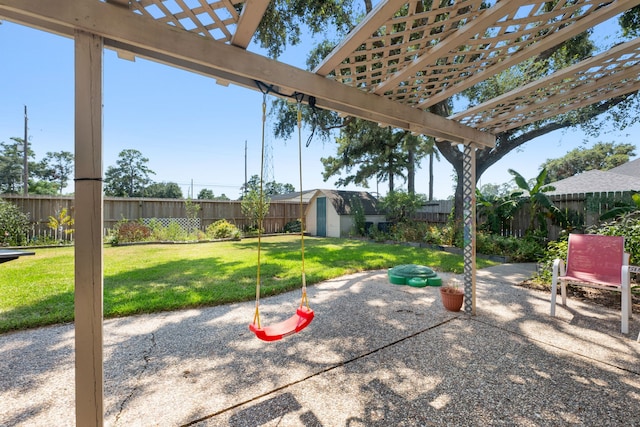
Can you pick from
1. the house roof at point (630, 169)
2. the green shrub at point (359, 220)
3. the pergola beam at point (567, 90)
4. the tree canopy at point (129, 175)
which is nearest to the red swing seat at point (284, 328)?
the pergola beam at point (567, 90)

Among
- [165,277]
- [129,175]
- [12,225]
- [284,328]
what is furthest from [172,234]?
[129,175]

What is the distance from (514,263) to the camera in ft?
24.2

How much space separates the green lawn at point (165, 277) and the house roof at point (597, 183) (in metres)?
6.84

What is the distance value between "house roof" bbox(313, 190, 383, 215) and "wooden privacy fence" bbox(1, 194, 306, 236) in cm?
272

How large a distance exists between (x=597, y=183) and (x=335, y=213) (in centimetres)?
1074

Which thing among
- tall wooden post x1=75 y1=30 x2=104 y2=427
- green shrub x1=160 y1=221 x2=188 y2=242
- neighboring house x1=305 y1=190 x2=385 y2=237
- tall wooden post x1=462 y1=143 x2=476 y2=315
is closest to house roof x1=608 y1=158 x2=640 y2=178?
neighboring house x1=305 y1=190 x2=385 y2=237

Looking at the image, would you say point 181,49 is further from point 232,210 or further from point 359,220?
point 232,210

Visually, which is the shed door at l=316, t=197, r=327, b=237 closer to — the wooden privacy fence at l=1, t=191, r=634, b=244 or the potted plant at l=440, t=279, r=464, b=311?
the wooden privacy fence at l=1, t=191, r=634, b=244

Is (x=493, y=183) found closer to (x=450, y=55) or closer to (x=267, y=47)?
(x=267, y=47)

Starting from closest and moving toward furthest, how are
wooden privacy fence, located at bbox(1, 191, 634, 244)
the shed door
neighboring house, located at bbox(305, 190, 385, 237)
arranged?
A: wooden privacy fence, located at bbox(1, 191, 634, 244), neighboring house, located at bbox(305, 190, 385, 237), the shed door

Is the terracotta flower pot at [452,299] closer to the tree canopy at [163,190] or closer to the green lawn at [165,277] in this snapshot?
the green lawn at [165,277]

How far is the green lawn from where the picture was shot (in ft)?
12.5

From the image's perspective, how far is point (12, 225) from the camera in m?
9.16

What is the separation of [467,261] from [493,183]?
47.1m
